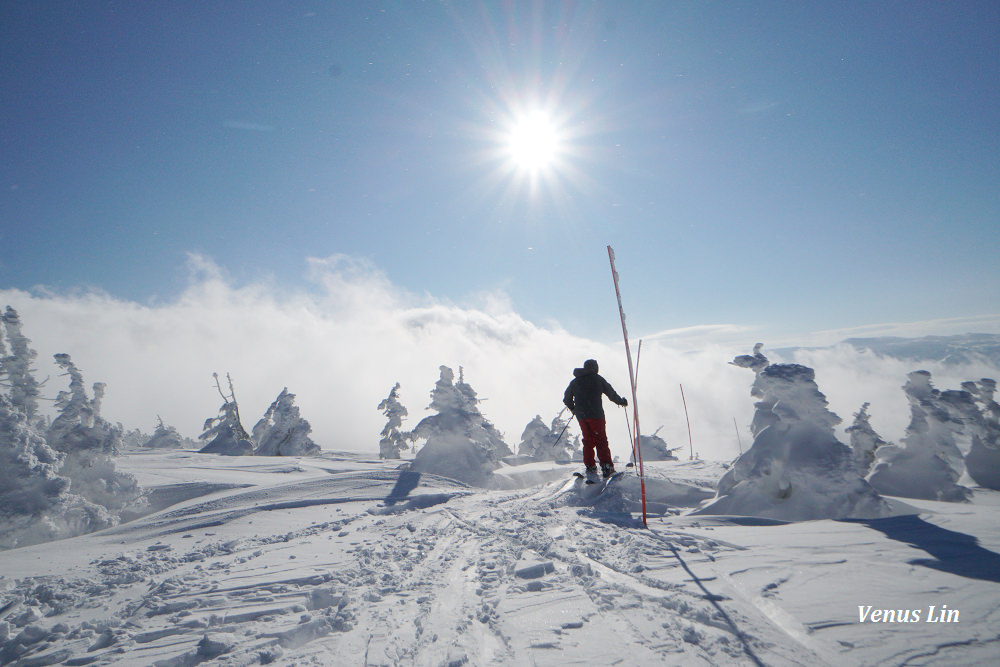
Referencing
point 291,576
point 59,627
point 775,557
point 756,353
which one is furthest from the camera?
point 756,353

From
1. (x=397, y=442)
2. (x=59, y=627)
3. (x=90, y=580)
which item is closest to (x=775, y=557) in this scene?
(x=59, y=627)

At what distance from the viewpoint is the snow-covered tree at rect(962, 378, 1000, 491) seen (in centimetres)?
1319

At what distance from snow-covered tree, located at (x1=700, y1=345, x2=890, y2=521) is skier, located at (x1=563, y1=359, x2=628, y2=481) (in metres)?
2.30

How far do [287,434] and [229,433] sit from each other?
591cm

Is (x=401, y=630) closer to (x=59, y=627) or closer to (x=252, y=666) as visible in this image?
(x=252, y=666)

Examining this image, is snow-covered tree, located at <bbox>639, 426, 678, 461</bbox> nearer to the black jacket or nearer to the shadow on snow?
the black jacket

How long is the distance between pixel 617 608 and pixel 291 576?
10.2 feet

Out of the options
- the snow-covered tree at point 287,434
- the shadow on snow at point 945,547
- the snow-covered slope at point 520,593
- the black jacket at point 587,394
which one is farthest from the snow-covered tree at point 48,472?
the snow-covered tree at point 287,434

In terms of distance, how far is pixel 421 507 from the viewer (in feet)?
25.7

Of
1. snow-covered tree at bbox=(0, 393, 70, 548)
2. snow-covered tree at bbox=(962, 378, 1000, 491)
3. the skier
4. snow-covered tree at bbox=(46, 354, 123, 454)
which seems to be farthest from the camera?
snow-covered tree at bbox=(962, 378, 1000, 491)

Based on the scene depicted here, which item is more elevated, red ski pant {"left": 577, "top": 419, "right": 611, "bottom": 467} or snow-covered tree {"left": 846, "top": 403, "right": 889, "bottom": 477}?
red ski pant {"left": 577, "top": 419, "right": 611, "bottom": 467}

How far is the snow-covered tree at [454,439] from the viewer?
16969mm

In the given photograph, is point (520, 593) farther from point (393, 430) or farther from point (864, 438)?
point (393, 430)

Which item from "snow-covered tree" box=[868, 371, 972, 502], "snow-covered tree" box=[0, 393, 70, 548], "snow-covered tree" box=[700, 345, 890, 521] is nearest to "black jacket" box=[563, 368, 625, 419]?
"snow-covered tree" box=[700, 345, 890, 521]
